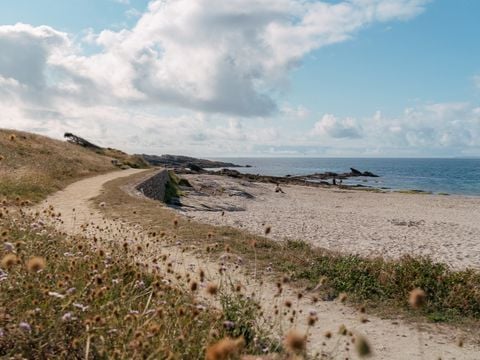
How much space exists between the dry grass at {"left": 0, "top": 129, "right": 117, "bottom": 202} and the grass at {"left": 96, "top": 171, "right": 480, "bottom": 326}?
7.42 meters

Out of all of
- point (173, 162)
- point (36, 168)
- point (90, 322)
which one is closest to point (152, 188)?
point (36, 168)

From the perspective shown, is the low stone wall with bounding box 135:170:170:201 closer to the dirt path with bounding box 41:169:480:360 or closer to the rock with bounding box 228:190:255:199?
the rock with bounding box 228:190:255:199

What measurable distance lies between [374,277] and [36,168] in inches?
902

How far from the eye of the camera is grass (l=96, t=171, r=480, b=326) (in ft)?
25.5

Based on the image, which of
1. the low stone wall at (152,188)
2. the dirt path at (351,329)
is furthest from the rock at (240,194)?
the dirt path at (351,329)

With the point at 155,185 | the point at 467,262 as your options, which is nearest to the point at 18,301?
the point at 467,262

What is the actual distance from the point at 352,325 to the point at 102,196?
50.2 ft

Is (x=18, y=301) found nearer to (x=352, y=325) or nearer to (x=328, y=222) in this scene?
(x=352, y=325)

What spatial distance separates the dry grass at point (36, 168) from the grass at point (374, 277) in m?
7.42

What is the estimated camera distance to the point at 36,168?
2666cm

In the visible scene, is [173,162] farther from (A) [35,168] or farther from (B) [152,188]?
(A) [35,168]

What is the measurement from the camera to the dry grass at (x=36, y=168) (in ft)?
62.5

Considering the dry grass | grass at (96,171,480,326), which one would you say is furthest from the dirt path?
the dry grass

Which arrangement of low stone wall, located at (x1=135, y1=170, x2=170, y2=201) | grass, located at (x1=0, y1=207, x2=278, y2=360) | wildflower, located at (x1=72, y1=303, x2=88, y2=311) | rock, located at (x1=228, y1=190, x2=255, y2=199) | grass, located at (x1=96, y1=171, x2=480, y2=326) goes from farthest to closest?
1. rock, located at (x1=228, y1=190, x2=255, y2=199)
2. low stone wall, located at (x1=135, y1=170, x2=170, y2=201)
3. grass, located at (x1=96, y1=171, x2=480, y2=326)
4. wildflower, located at (x1=72, y1=303, x2=88, y2=311)
5. grass, located at (x1=0, y1=207, x2=278, y2=360)
